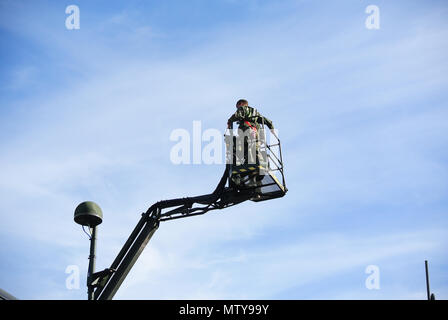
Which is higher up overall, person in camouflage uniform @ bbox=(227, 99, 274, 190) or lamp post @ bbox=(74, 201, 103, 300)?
person in camouflage uniform @ bbox=(227, 99, 274, 190)

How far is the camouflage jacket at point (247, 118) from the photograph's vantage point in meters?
14.7

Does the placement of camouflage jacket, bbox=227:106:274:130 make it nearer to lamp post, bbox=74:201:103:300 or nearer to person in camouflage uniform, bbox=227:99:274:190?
person in camouflage uniform, bbox=227:99:274:190

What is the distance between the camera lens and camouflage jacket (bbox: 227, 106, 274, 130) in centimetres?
1467

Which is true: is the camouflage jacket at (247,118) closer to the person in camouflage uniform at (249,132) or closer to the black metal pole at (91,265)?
the person in camouflage uniform at (249,132)

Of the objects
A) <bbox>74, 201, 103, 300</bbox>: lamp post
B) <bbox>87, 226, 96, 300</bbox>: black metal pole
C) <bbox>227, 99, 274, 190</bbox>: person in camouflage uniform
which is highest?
<bbox>227, 99, 274, 190</bbox>: person in camouflage uniform

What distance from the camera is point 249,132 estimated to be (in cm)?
1449

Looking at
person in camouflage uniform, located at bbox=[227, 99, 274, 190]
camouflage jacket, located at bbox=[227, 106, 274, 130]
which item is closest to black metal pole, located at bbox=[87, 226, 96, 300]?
person in camouflage uniform, located at bbox=[227, 99, 274, 190]

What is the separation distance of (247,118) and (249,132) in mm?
483

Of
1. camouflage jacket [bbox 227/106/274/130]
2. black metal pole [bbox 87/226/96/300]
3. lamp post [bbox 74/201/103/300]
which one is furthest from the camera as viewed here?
camouflage jacket [bbox 227/106/274/130]

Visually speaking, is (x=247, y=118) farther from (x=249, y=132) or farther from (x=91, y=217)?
(x=91, y=217)

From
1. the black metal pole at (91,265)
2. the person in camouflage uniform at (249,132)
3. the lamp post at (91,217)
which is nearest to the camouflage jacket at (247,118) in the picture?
the person in camouflage uniform at (249,132)
